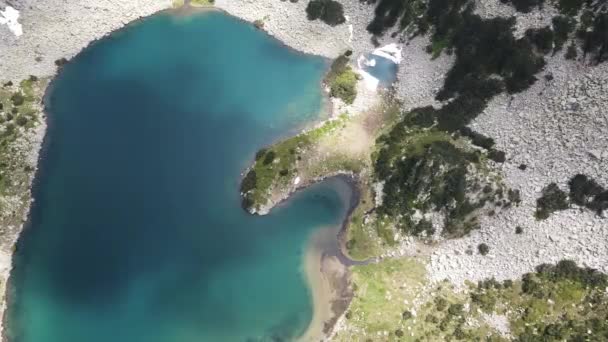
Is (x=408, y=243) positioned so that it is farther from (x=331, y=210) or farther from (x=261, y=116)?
(x=261, y=116)

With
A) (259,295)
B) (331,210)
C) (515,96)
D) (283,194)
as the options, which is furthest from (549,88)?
(259,295)

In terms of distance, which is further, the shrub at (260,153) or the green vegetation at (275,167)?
the shrub at (260,153)

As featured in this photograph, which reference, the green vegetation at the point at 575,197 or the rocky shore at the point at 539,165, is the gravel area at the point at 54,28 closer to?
the rocky shore at the point at 539,165

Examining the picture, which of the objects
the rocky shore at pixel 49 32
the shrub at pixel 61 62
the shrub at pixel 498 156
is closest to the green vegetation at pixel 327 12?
the rocky shore at pixel 49 32

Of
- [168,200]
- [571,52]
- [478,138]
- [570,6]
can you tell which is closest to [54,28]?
[168,200]

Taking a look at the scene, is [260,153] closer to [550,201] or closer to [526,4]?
[550,201]

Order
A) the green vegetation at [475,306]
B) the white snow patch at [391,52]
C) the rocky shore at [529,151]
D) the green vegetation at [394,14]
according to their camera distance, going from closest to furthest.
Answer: the green vegetation at [475,306]
the rocky shore at [529,151]
the white snow patch at [391,52]
the green vegetation at [394,14]
